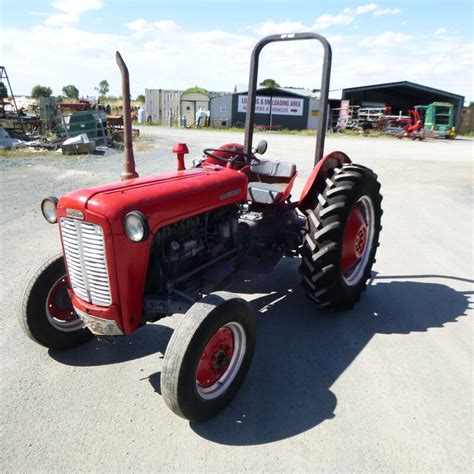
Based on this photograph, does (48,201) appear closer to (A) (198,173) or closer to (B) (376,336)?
(A) (198,173)

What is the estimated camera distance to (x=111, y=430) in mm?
2236

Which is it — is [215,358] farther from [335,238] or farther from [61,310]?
[335,238]

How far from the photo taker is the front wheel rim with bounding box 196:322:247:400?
2.36 meters

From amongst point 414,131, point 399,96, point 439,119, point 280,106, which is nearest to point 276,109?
point 280,106

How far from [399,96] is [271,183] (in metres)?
34.6

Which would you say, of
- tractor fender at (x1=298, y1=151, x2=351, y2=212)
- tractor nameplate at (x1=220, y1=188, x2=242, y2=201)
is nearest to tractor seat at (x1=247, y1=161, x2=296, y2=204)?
tractor fender at (x1=298, y1=151, x2=351, y2=212)

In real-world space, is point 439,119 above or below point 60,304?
above

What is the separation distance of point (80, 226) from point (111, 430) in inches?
42.5

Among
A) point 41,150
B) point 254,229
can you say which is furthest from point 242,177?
point 41,150

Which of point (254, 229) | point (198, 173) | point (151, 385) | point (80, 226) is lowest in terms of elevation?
point (151, 385)

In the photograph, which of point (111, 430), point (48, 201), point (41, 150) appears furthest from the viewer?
point (41, 150)

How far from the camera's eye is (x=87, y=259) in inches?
90.7

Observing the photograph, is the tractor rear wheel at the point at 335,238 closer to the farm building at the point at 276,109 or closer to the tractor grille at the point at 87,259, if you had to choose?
the tractor grille at the point at 87,259

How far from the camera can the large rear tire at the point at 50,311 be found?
2.71 m
